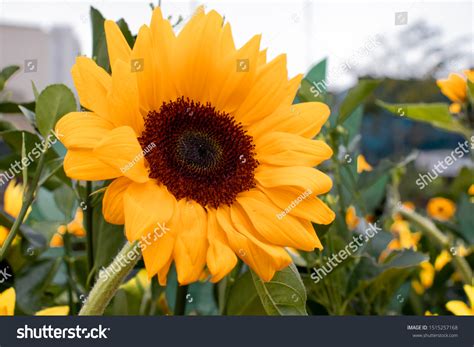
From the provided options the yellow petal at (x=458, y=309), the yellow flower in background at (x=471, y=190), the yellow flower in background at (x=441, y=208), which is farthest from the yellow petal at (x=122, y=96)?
the yellow flower in background at (x=441, y=208)

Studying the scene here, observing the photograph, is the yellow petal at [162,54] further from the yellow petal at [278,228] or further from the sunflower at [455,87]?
the sunflower at [455,87]

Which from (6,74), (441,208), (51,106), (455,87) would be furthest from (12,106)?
(441,208)

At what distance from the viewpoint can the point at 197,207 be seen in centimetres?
40

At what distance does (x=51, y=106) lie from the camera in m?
0.43

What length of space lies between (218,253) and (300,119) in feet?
0.38

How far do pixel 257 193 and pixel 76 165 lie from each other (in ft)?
0.42

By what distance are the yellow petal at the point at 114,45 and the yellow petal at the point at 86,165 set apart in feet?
0.20

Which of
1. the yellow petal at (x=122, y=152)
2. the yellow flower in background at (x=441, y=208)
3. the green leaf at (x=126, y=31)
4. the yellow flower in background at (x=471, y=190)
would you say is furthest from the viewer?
the yellow flower in background at (x=441, y=208)

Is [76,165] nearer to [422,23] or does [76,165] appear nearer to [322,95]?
[322,95]

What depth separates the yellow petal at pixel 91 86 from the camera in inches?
14.5

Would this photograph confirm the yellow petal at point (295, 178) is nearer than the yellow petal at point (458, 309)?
Yes

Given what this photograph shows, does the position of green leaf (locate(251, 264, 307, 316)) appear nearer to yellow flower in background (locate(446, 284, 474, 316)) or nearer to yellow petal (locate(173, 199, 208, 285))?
yellow petal (locate(173, 199, 208, 285))

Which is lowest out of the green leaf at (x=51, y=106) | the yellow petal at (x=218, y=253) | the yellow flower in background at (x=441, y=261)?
the yellow flower in background at (x=441, y=261)

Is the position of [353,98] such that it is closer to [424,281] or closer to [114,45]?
[114,45]
